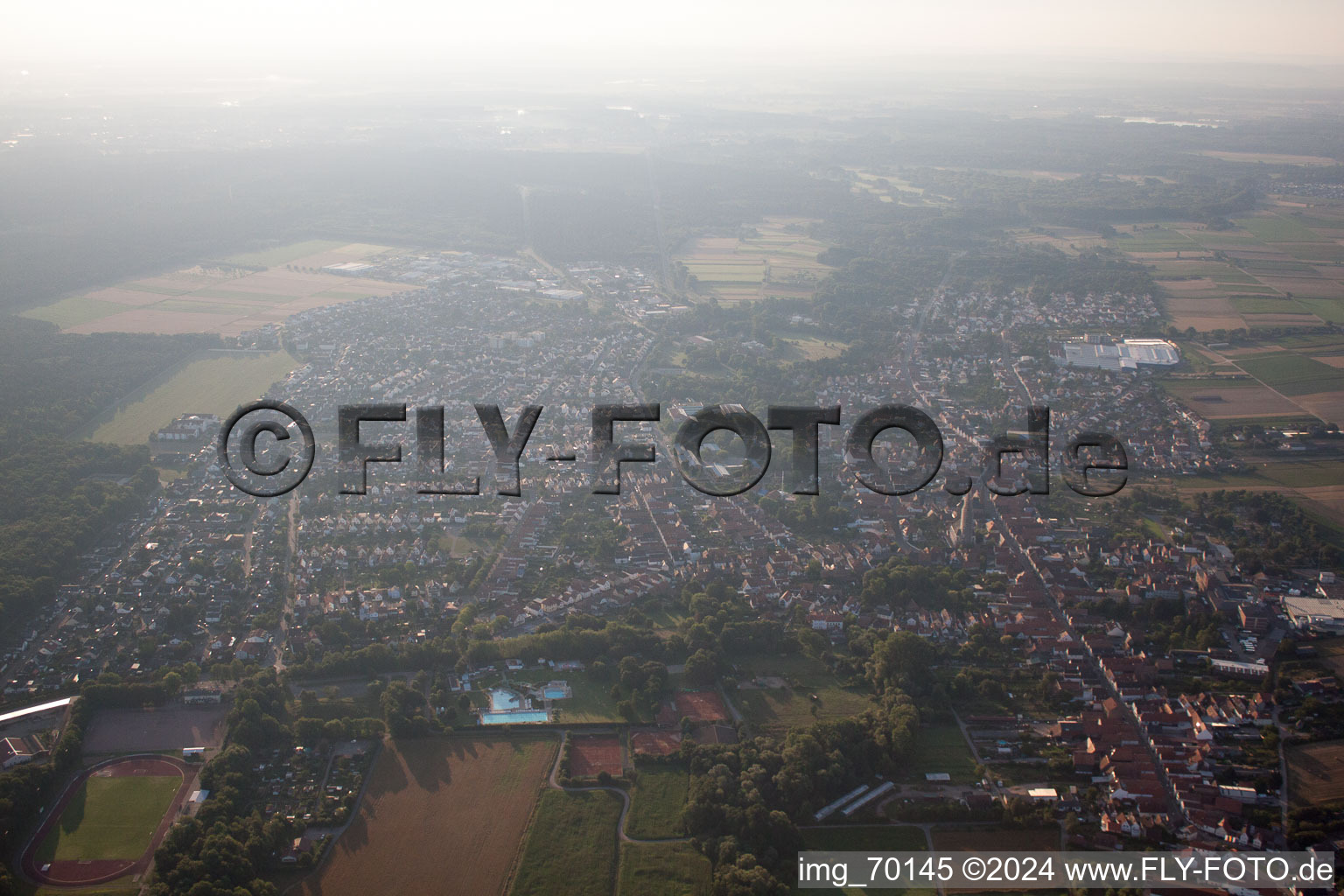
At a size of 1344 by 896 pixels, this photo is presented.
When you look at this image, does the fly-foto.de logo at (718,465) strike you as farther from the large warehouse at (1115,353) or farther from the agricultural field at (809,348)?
the agricultural field at (809,348)

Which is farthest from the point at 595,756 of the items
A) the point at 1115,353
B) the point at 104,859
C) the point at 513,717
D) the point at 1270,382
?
the point at 1270,382

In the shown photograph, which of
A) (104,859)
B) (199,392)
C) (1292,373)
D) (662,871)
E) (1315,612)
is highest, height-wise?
(1292,373)

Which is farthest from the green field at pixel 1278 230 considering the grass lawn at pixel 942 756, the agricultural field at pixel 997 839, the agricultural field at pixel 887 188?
the agricultural field at pixel 997 839

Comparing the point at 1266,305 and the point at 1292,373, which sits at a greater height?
the point at 1266,305

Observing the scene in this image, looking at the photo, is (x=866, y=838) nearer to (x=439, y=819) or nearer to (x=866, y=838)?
(x=866, y=838)

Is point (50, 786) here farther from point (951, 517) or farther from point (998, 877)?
point (951, 517)
